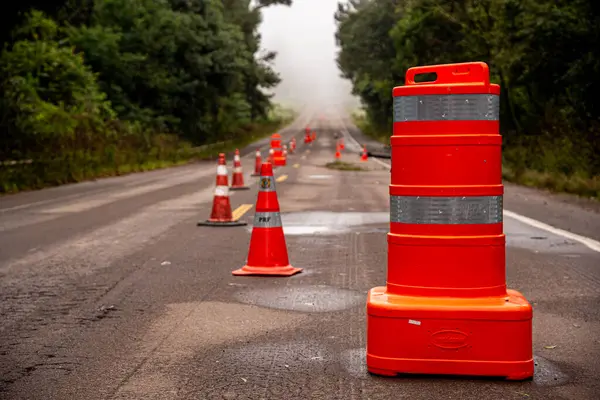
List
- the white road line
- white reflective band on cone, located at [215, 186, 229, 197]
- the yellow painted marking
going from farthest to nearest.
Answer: the yellow painted marking → white reflective band on cone, located at [215, 186, 229, 197] → the white road line

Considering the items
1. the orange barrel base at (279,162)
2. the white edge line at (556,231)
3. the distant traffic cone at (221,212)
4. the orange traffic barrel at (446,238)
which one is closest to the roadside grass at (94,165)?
the orange barrel base at (279,162)

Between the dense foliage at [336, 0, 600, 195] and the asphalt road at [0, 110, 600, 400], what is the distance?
9739 millimetres

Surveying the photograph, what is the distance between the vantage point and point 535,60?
25875 mm

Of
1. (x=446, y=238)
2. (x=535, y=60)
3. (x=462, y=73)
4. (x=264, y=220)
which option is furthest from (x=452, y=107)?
(x=535, y=60)

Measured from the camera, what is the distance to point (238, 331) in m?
6.27

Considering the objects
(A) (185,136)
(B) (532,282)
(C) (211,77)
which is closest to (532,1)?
(B) (532,282)

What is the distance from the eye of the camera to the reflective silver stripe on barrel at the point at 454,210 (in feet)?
16.9

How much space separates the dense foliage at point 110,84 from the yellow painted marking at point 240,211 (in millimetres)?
8547

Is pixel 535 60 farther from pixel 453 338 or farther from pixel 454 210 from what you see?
pixel 453 338

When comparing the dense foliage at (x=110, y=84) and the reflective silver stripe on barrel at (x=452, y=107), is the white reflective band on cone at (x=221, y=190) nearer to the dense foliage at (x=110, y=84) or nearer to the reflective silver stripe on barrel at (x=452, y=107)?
the reflective silver stripe on barrel at (x=452, y=107)

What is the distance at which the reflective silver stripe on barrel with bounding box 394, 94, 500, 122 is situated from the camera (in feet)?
16.9

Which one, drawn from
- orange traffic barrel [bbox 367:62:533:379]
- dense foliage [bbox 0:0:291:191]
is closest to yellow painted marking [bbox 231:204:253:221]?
dense foliage [bbox 0:0:291:191]

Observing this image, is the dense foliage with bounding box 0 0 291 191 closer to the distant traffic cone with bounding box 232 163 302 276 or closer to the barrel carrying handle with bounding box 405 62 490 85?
the distant traffic cone with bounding box 232 163 302 276

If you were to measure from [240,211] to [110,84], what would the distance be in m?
34.2
